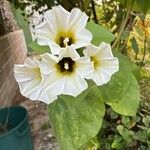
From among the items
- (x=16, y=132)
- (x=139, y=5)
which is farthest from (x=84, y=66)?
(x=16, y=132)

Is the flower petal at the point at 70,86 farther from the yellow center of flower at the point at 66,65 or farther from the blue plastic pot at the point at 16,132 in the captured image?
the blue plastic pot at the point at 16,132

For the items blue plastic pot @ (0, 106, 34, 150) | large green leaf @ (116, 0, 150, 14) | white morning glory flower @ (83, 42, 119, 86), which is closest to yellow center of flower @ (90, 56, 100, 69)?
white morning glory flower @ (83, 42, 119, 86)

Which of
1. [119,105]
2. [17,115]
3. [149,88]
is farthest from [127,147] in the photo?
[119,105]

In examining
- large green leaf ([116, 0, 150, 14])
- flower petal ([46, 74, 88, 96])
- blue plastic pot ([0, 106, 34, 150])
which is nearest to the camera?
flower petal ([46, 74, 88, 96])

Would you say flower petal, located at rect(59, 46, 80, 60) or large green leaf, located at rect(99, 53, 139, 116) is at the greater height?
flower petal, located at rect(59, 46, 80, 60)

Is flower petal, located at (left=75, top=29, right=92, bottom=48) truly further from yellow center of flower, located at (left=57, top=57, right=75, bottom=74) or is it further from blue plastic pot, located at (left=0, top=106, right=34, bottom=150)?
blue plastic pot, located at (left=0, top=106, right=34, bottom=150)

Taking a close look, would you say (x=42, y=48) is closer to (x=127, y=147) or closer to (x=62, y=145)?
(x=62, y=145)

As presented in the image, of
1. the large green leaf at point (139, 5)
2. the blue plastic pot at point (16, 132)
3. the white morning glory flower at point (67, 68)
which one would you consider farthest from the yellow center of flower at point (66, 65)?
the blue plastic pot at point (16, 132)
